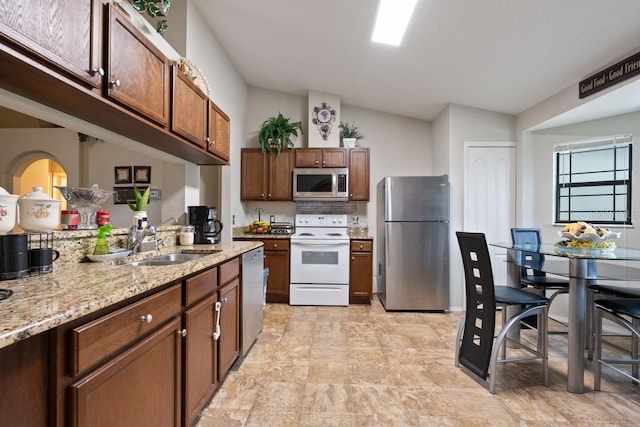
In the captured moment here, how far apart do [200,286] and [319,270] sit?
7.68 ft

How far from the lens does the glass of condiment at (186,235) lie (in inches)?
94.9

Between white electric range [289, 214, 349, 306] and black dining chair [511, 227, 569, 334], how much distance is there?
1.87 meters

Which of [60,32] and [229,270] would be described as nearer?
[60,32]

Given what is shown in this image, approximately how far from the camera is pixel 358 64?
3223mm

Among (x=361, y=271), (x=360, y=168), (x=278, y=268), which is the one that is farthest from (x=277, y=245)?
(x=360, y=168)

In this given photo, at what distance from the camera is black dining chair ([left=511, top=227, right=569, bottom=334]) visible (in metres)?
2.34

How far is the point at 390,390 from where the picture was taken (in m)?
1.94

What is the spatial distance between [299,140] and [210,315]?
125 inches

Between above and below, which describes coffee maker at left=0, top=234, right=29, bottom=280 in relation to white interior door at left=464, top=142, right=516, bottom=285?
below

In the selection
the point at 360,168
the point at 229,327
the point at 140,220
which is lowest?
the point at 229,327

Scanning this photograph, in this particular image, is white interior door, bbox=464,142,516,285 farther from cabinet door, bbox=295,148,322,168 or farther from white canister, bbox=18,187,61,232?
white canister, bbox=18,187,61,232

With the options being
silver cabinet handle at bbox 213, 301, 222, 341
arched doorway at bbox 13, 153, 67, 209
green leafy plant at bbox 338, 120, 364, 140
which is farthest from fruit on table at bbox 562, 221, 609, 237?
arched doorway at bbox 13, 153, 67, 209

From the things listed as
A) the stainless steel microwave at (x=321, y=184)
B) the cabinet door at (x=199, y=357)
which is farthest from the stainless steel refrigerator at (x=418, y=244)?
the cabinet door at (x=199, y=357)

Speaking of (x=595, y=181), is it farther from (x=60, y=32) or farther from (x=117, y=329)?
(x=60, y=32)
